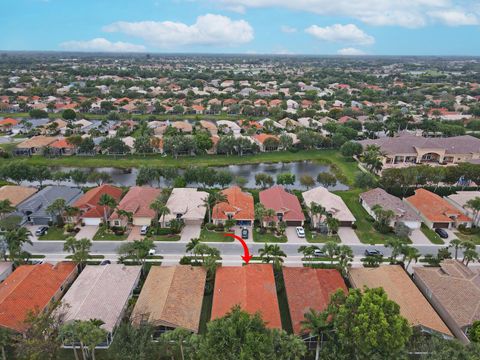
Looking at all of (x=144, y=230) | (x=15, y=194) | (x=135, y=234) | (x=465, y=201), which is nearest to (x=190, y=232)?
(x=144, y=230)

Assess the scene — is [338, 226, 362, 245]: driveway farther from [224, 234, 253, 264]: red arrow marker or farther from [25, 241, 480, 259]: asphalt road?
[224, 234, 253, 264]: red arrow marker

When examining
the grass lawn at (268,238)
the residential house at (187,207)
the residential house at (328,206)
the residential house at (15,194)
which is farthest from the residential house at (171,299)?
the residential house at (15,194)

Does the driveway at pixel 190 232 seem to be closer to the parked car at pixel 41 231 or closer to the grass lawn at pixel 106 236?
the grass lawn at pixel 106 236

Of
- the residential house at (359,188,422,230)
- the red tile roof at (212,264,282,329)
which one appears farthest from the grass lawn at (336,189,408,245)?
the red tile roof at (212,264,282,329)

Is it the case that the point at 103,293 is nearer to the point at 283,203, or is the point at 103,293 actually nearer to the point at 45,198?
the point at 45,198

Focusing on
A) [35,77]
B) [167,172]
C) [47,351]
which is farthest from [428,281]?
[35,77]

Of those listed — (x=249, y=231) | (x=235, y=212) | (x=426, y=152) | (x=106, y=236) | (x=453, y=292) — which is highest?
(x=426, y=152)

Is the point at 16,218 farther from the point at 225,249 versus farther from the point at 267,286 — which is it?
the point at 267,286
